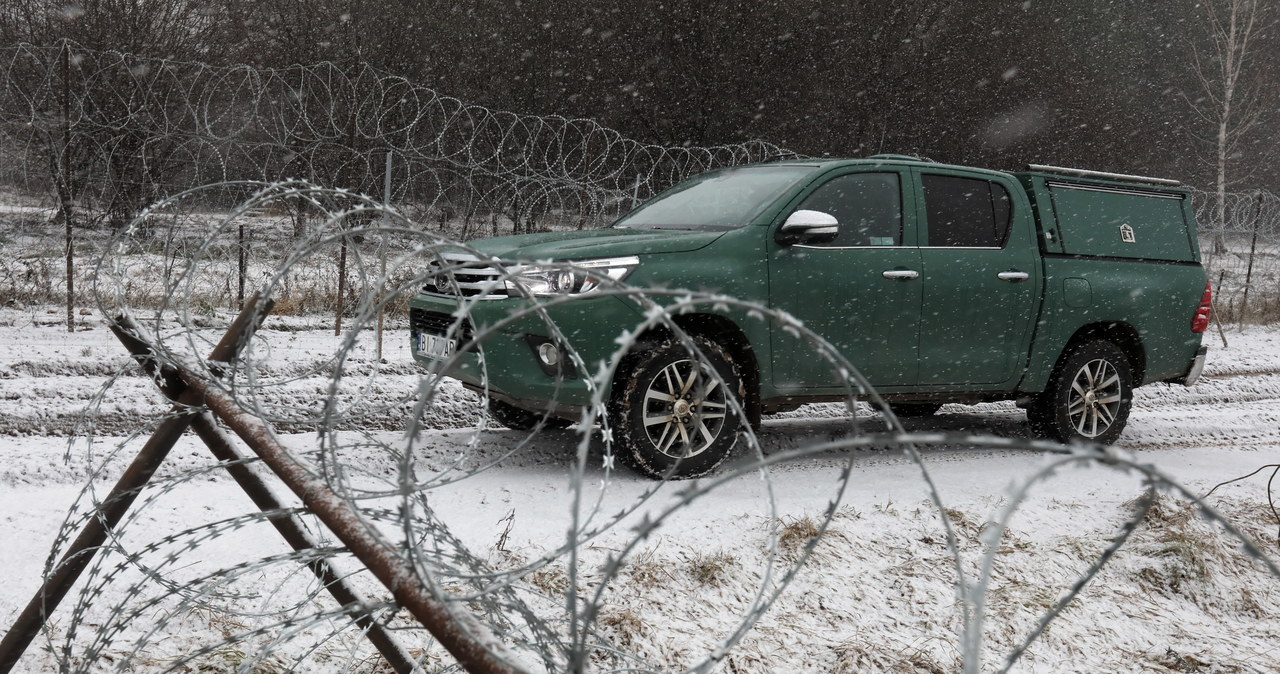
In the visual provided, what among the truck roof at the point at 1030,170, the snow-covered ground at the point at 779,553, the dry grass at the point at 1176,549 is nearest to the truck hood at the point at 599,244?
the truck roof at the point at 1030,170

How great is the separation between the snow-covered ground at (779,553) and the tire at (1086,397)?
0.46 metres

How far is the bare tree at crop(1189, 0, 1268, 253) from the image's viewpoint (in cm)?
2827

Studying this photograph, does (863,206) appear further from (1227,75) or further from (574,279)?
(1227,75)

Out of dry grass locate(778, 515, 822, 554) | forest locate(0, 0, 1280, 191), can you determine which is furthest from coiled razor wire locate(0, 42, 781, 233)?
dry grass locate(778, 515, 822, 554)

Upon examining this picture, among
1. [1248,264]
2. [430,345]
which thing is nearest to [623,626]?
[430,345]

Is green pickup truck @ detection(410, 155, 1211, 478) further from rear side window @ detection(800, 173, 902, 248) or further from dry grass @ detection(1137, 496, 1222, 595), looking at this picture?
dry grass @ detection(1137, 496, 1222, 595)

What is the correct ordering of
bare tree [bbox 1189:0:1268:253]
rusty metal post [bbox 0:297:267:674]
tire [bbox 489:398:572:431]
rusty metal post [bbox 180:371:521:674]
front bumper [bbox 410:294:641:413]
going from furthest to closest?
bare tree [bbox 1189:0:1268:253] < tire [bbox 489:398:572:431] < front bumper [bbox 410:294:641:413] < rusty metal post [bbox 0:297:267:674] < rusty metal post [bbox 180:371:521:674]

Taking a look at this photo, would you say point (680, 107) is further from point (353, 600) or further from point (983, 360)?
point (353, 600)

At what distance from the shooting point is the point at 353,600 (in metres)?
2.58

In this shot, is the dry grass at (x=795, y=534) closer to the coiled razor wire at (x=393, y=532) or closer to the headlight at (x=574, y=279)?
the coiled razor wire at (x=393, y=532)

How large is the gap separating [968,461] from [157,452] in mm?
5099

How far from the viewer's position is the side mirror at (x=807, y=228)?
5.22 meters

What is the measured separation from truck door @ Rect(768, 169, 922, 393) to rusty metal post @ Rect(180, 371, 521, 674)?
361 centimetres

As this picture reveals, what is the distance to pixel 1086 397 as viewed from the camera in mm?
6828
